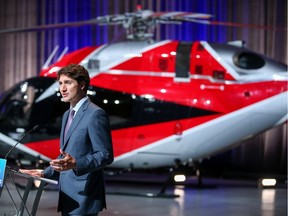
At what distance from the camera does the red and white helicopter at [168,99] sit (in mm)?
8797

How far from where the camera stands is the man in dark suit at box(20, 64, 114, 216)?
3.15 m

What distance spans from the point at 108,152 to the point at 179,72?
5.79 meters

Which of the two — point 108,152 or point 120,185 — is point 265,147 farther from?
point 108,152

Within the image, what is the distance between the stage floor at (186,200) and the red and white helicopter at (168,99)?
25.1 inches

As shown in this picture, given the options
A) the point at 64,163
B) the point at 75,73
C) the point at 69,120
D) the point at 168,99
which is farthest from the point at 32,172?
the point at 168,99

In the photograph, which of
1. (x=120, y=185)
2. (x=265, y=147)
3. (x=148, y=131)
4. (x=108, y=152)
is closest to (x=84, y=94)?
(x=108, y=152)

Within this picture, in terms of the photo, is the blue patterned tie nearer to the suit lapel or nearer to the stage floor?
the suit lapel

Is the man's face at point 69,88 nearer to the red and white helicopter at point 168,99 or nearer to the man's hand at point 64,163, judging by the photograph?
the man's hand at point 64,163

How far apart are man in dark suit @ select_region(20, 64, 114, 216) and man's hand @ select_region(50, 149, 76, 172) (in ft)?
0.40

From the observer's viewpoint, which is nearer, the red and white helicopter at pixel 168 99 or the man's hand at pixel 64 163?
the man's hand at pixel 64 163

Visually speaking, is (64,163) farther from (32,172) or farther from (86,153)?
(32,172)

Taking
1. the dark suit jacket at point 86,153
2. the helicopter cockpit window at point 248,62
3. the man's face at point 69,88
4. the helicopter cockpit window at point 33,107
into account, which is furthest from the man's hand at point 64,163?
the helicopter cockpit window at point 248,62

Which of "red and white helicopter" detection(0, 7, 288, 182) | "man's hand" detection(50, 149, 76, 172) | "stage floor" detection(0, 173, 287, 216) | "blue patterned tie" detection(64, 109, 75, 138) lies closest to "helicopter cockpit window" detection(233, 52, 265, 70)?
"red and white helicopter" detection(0, 7, 288, 182)

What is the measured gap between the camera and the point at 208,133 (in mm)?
8836
